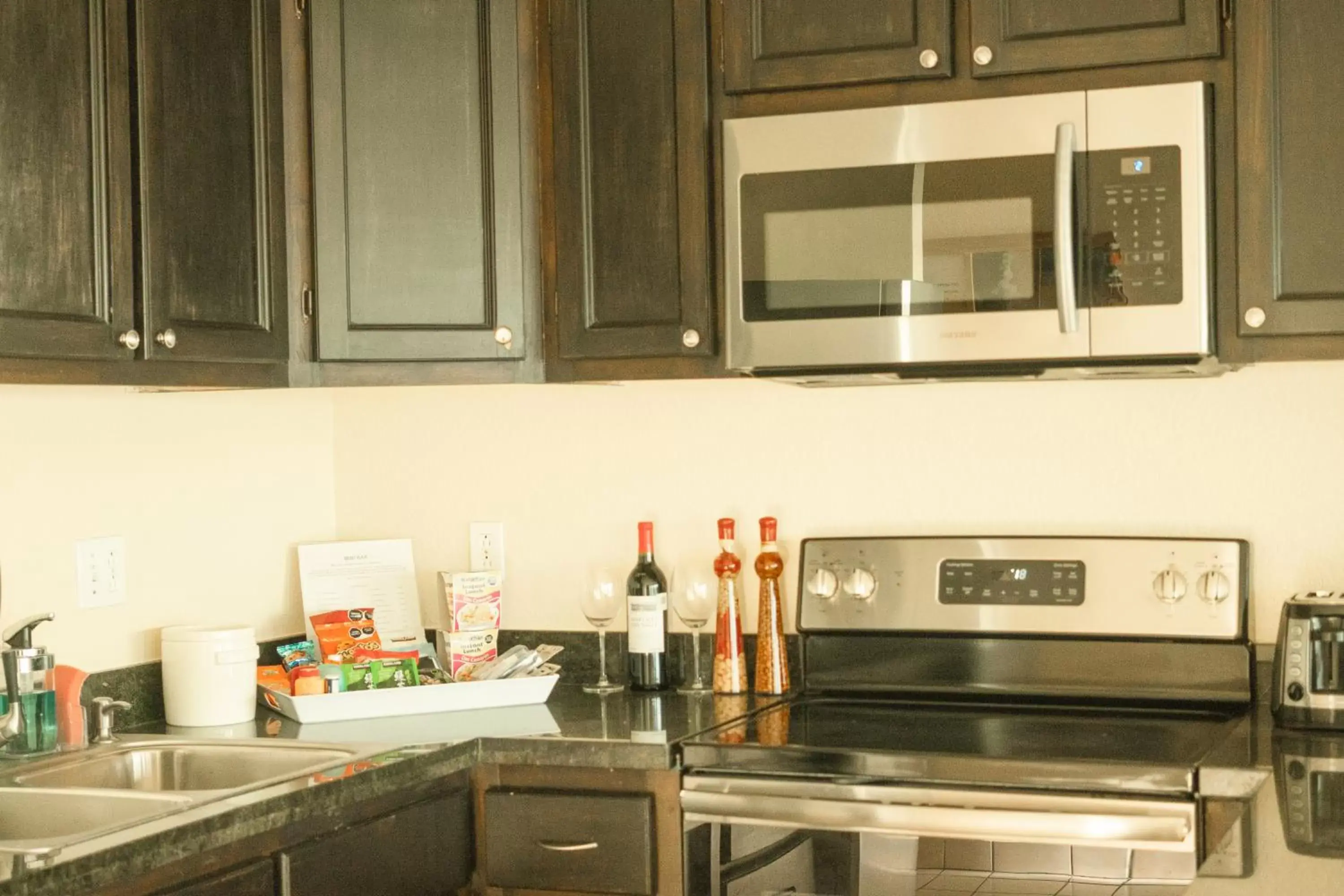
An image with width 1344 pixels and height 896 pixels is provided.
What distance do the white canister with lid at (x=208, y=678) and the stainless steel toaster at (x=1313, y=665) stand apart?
1599mm

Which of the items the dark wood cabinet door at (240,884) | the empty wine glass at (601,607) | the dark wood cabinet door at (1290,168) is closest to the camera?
the dark wood cabinet door at (240,884)

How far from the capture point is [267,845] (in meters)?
2.00

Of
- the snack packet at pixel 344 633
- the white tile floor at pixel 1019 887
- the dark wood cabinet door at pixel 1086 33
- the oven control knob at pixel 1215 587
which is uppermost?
the dark wood cabinet door at pixel 1086 33

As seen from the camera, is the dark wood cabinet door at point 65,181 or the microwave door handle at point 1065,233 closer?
the dark wood cabinet door at point 65,181

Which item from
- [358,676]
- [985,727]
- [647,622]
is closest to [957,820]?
[985,727]

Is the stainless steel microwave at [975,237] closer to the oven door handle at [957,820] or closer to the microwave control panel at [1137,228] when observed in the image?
the microwave control panel at [1137,228]

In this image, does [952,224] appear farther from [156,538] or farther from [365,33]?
[156,538]

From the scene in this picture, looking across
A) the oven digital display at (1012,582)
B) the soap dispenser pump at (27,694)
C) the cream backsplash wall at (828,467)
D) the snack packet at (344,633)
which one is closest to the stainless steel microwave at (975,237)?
the cream backsplash wall at (828,467)

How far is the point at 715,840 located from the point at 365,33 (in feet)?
4.52

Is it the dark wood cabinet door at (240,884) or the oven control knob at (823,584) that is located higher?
the oven control knob at (823,584)

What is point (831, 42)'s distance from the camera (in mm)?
2447

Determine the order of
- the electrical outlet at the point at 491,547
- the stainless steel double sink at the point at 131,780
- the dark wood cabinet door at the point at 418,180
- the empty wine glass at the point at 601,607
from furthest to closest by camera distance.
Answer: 1. the electrical outlet at the point at 491,547
2. the empty wine glass at the point at 601,607
3. the dark wood cabinet door at the point at 418,180
4. the stainless steel double sink at the point at 131,780

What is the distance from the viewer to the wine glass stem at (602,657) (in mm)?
2845

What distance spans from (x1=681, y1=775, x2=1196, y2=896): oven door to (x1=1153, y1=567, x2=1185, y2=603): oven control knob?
514mm
